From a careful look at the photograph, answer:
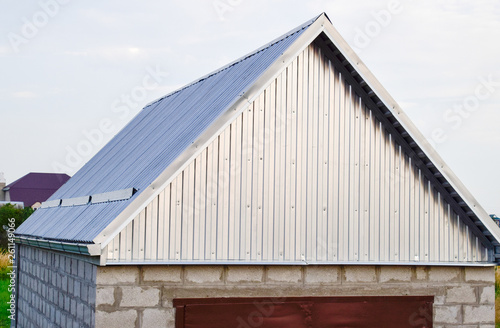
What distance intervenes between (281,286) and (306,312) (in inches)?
22.1

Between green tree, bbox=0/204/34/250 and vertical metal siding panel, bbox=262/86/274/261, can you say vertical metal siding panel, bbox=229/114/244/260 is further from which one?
green tree, bbox=0/204/34/250

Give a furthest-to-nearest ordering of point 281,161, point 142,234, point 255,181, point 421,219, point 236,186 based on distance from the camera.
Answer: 1. point 421,219
2. point 281,161
3. point 255,181
4. point 236,186
5. point 142,234

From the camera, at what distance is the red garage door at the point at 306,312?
10.6 metres

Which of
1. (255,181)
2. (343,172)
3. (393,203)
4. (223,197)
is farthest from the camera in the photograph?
(393,203)

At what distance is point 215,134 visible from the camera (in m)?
10.6

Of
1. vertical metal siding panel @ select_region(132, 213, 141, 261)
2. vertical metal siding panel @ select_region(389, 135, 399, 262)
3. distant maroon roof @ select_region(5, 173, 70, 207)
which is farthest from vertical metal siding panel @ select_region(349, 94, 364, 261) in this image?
distant maroon roof @ select_region(5, 173, 70, 207)

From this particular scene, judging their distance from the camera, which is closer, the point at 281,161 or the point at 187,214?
the point at 187,214

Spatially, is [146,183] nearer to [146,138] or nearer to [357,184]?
[357,184]

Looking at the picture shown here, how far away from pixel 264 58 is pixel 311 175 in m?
2.09

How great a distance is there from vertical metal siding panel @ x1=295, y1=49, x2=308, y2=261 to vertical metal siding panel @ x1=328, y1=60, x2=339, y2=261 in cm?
40

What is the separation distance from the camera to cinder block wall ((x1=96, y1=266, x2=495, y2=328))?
33.3 feet

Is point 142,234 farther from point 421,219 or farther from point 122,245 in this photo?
point 421,219

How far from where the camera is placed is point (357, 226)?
450 inches

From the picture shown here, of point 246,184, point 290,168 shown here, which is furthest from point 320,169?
point 246,184
